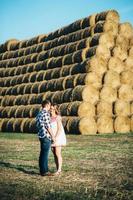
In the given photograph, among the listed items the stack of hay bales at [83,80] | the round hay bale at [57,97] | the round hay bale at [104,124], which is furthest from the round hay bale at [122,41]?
the round hay bale at [104,124]

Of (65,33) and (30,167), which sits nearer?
(30,167)

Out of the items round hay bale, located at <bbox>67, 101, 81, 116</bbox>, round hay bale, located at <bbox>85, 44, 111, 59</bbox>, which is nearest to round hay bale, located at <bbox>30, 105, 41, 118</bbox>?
round hay bale, located at <bbox>67, 101, 81, 116</bbox>

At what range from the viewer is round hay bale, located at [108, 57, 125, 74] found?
74.5 ft

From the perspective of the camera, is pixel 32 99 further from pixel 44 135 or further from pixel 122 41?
pixel 44 135

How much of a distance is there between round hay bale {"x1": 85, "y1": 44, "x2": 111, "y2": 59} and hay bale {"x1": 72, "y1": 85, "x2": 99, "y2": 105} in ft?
6.12

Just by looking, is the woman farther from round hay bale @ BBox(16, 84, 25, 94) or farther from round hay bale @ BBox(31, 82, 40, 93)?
round hay bale @ BBox(16, 84, 25, 94)

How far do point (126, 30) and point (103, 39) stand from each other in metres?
2.07

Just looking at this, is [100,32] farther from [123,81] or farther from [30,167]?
[30,167]

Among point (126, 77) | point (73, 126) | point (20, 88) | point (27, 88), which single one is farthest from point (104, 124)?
point (20, 88)

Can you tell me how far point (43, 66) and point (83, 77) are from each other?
18.0 feet

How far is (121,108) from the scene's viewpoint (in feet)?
72.5

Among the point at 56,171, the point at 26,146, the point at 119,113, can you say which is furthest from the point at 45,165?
the point at 119,113

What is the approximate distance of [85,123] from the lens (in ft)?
68.1

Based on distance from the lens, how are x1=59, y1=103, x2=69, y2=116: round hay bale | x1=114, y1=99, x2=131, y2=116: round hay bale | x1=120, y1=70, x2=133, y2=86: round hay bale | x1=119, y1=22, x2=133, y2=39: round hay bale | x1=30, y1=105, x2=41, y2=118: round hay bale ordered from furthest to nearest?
x1=30, y1=105, x2=41, y2=118: round hay bale → x1=119, y1=22, x2=133, y2=39: round hay bale → x1=120, y1=70, x2=133, y2=86: round hay bale → x1=59, y1=103, x2=69, y2=116: round hay bale → x1=114, y1=99, x2=131, y2=116: round hay bale
